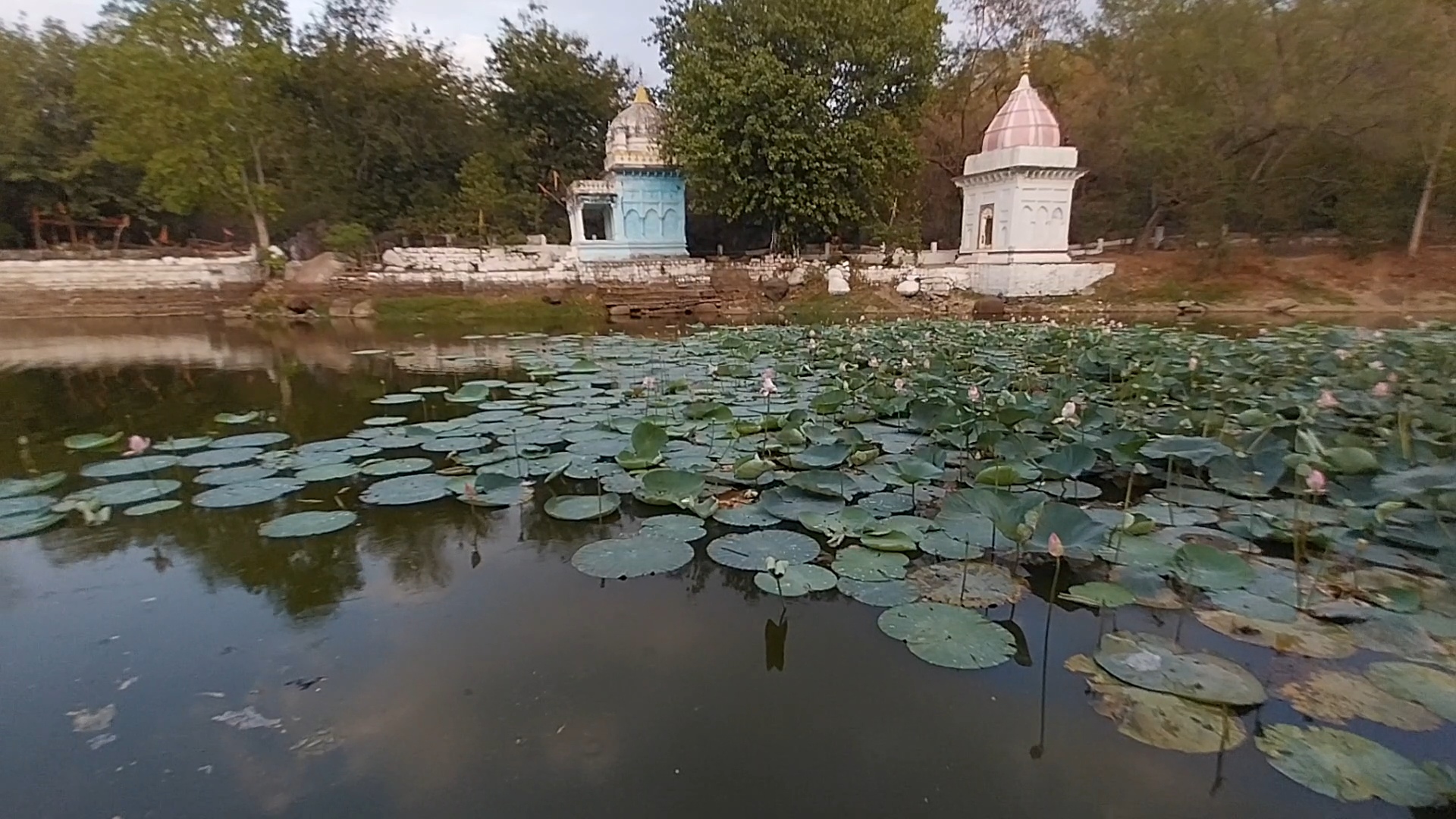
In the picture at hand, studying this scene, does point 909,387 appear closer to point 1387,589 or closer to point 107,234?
point 1387,589

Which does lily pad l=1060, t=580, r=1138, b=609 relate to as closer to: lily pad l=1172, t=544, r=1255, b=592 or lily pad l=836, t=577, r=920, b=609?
lily pad l=1172, t=544, r=1255, b=592

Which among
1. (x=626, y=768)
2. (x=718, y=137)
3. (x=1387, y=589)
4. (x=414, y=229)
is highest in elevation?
(x=718, y=137)

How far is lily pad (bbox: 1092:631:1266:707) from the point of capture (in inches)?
82.1

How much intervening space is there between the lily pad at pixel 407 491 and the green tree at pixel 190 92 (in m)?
20.8

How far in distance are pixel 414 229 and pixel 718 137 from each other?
38.7 ft

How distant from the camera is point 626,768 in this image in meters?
1.97

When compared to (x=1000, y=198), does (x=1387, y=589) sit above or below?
below

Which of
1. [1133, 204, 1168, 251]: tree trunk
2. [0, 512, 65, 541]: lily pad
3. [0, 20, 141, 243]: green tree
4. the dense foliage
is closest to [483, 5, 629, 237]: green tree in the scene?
the dense foliage

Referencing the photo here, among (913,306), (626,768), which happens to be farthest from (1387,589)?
(913,306)

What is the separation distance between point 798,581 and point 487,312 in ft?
52.4

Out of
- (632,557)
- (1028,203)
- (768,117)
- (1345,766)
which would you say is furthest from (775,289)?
(1345,766)

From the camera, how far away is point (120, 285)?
18.9 metres

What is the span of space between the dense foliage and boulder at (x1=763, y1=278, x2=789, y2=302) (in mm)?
1797

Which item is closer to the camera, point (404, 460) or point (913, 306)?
point (404, 460)
